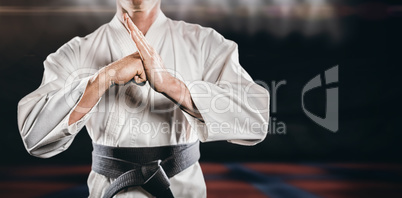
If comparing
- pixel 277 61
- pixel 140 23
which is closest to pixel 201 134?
pixel 140 23

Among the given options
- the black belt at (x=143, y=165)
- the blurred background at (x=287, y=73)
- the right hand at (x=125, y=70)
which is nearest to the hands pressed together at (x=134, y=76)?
the right hand at (x=125, y=70)

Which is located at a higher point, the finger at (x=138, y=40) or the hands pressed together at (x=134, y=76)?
the finger at (x=138, y=40)

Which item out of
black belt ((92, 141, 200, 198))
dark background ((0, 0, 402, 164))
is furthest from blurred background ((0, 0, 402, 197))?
black belt ((92, 141, 200, 198))

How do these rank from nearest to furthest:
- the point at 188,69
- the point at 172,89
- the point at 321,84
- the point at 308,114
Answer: the point at 172,89, the point at 188,69, the point at 321,84, the point at 308,114

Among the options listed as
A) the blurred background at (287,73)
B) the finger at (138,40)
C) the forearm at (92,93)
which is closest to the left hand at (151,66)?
the finger at (138,40)

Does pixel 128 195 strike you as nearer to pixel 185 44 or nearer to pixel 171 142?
pixel 171 142

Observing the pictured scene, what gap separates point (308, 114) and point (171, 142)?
361 centimetres

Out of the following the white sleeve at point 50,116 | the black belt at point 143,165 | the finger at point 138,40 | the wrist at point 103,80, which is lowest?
the black belt at point 143,165

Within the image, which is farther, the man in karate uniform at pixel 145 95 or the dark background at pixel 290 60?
the dark background at pixel 290 60

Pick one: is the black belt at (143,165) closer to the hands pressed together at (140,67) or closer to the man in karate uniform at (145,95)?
the man in karate uniform at (145,95)

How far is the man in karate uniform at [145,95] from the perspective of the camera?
0.88 m

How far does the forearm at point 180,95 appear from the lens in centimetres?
87

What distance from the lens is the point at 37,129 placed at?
887 millimetres

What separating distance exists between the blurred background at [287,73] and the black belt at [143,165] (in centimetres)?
243
